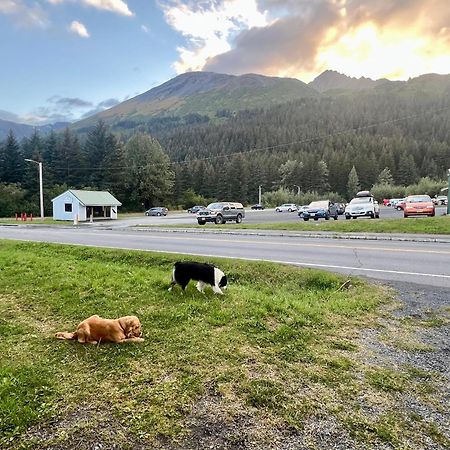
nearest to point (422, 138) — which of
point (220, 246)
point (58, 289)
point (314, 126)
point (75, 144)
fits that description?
point (314, 126)

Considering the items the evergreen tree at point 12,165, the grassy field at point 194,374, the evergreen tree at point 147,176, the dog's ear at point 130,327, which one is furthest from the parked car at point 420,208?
the evergreen tree at point 12,165

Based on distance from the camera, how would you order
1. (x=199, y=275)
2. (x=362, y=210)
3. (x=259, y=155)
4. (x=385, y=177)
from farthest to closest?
(x=259, y=155) < (x=385, y=177) < (x=362, y=210) < (x=199, y=275)

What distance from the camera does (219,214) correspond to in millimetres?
33875

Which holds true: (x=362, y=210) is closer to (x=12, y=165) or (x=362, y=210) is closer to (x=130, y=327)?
(x=130, y=327)

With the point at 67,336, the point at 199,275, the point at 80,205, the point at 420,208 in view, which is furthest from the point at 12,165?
the point at 67,336

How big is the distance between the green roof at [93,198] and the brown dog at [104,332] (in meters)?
50.8

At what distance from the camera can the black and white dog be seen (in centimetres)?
711

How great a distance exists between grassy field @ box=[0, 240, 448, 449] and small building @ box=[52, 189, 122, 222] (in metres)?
47.2

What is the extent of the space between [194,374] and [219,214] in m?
29.9

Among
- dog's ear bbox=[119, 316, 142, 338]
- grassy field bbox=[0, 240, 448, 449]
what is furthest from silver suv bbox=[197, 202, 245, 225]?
dog's ear bbox=[119, 316, 142, 338]

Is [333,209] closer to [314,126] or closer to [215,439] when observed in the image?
[215,439]

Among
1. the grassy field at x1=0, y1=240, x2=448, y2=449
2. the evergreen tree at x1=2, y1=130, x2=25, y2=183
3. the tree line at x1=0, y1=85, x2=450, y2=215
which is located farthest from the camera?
the tree line at x1=0, y1=85, x2=450, y2=215

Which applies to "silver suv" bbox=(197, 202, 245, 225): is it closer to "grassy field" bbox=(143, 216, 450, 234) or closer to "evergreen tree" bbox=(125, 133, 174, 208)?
"grassy field" bbox=(143, 216, 450, 234)

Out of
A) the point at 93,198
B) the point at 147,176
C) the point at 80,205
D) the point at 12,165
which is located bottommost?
the point at 80,205
